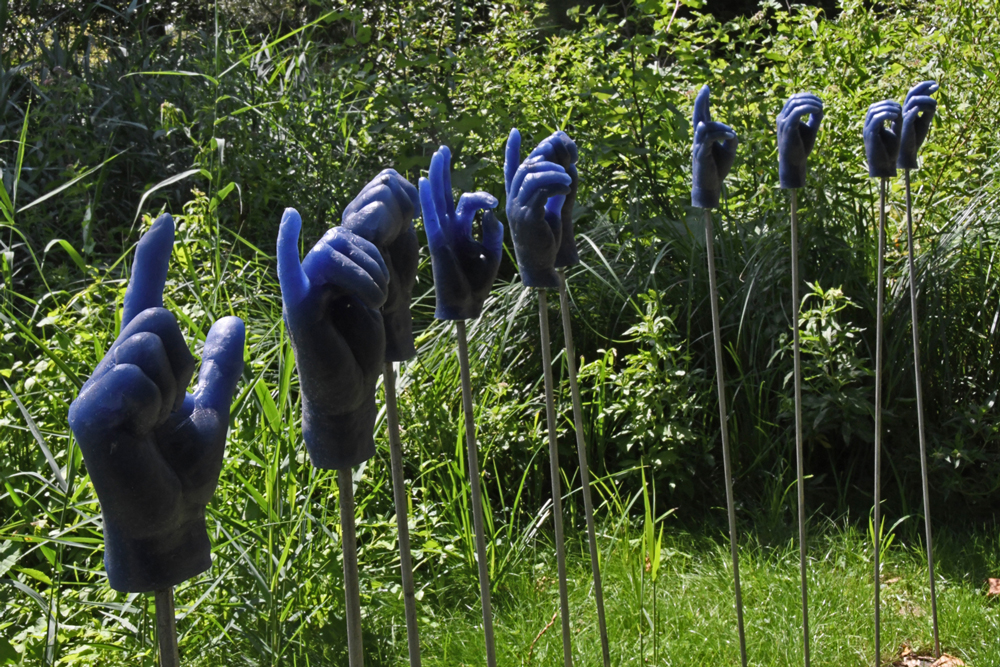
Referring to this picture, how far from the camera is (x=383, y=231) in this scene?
1181mm

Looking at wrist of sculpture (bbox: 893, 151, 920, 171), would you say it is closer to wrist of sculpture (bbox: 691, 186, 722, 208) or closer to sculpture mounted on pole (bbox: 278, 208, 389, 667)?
wrist of sculpture (bbox: 691, 186, 722, 208)

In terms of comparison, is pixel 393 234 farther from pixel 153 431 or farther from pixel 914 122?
pixel 914 122

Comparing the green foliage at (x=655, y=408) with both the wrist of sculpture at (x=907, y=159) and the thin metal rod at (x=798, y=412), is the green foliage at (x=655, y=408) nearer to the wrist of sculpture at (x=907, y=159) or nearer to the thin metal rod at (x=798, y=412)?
the thin metal rod at (x=798, y=412)

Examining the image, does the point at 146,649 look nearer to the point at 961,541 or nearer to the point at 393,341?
the point at 393,341

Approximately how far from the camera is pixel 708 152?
1.87 metres

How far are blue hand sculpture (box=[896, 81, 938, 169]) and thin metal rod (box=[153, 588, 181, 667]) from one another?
6.75 feet

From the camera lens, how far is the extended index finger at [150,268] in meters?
0.96

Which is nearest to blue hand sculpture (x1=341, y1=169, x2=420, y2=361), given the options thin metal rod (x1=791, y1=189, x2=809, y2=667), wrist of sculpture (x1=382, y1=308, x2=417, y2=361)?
wrist of sculpture (x1=382, y1=308, x2=417, y2=361)

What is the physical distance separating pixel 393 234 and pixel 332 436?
0.28 meters

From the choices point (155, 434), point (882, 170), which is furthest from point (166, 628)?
point (882, 170)

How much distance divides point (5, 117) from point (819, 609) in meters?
5.09

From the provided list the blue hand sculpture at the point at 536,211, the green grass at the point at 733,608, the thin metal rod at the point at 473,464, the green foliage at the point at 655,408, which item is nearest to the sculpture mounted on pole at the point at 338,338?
the thin metal rod at the point at 473,464

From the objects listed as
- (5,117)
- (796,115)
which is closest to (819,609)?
(796,115)

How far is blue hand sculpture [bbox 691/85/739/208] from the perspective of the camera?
6.02 feet
